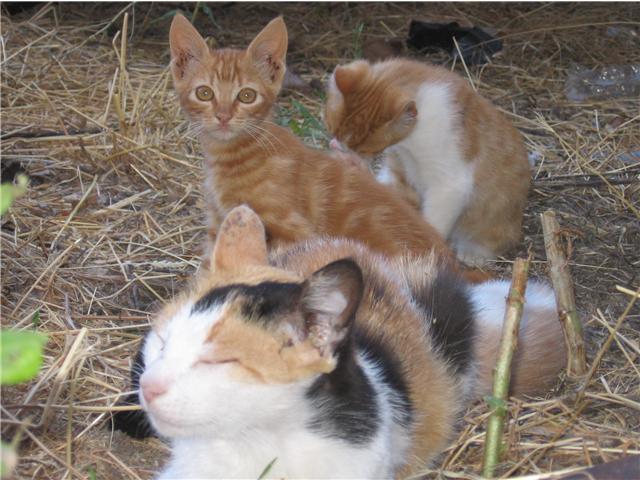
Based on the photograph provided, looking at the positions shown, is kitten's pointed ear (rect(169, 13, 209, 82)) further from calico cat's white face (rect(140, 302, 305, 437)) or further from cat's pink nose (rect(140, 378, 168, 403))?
cat's pink nose (rect(140, 378, 168, 403))

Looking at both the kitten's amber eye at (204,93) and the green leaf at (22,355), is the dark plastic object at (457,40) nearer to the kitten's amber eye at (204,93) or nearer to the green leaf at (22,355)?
the kitten's amber eye at (204,93)

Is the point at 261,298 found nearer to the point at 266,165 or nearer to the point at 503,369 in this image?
the point at 503,369

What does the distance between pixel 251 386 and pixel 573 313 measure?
Result: 1.34 meters

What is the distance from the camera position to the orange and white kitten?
175 inches

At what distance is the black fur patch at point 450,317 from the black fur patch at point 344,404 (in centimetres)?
68

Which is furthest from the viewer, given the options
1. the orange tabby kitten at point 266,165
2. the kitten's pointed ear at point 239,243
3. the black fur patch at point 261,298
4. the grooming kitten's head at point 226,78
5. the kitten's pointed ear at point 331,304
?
the grooming kitten's head at point 226,78

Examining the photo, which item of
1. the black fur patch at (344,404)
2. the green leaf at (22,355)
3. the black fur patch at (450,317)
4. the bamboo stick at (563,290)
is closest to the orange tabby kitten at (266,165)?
the black fur patch at (450,317)

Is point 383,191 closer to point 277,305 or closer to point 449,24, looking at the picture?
point 277,305

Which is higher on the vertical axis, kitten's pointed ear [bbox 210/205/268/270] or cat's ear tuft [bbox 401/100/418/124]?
kitten's pointed ear [bbox 210/205/268/270]

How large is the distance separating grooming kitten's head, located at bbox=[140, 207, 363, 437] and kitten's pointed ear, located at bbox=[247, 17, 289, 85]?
84.6 inches

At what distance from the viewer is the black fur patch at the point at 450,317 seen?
2.88 m

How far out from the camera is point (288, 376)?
207 cm

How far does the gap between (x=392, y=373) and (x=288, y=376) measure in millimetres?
558

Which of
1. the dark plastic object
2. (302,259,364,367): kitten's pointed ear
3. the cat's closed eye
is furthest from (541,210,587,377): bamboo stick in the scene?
the dark plastic object
